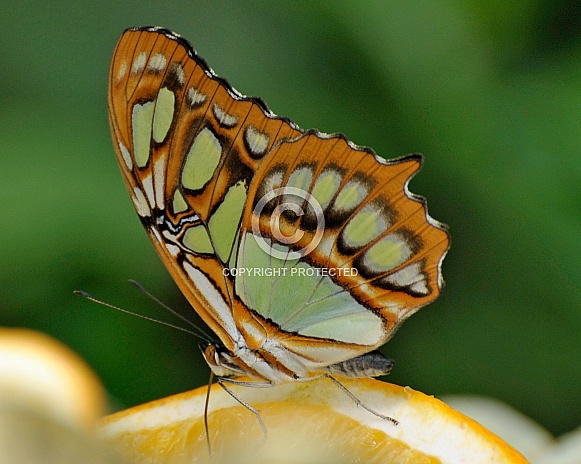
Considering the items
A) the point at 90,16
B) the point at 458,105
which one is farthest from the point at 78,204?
the point at 458,105

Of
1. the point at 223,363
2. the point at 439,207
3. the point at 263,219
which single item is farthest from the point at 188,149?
the point at 439,207

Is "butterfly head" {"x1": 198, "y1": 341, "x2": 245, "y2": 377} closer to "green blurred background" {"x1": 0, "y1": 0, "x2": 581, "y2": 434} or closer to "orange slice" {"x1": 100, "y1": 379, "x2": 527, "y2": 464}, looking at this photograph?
"orange slice" {"x1": 100, "y1": 379, "x2": 527, "y2": 464}

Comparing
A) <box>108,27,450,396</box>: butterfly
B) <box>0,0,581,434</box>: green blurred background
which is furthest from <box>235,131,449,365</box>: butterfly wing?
<box>0,0,581,434</box>: green blurred background

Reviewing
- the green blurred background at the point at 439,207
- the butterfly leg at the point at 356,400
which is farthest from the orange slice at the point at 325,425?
the green blurred background at the point at 439,207

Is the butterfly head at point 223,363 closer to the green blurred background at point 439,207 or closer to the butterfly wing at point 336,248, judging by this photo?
the butterfly wing at point 336,248

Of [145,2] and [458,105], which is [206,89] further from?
Result: [145,2]
